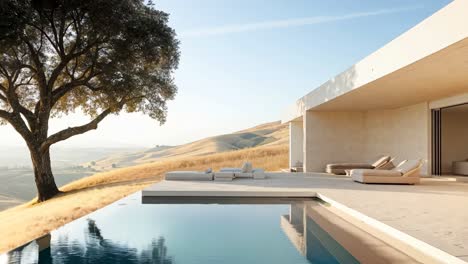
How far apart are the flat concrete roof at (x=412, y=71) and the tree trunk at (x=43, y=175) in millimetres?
10542

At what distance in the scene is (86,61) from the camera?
55.4 ft

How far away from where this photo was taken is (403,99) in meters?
13.6

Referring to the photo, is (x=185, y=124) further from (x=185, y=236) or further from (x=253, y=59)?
(x=185, y=236)

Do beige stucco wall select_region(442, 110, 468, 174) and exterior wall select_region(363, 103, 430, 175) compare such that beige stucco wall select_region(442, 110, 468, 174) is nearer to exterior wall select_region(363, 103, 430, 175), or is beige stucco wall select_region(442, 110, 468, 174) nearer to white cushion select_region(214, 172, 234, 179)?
exterior wall select_region(363, 103, 430, 175)

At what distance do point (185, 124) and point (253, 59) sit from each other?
42.2 ft

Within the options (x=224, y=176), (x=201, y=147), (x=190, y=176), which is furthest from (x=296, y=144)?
(x=201, y=147)

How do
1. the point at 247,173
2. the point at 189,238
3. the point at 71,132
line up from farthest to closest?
the point at 71,132 → the point at 247,173 → the point at 189,238

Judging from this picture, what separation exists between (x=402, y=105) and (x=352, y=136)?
2585 millimetres

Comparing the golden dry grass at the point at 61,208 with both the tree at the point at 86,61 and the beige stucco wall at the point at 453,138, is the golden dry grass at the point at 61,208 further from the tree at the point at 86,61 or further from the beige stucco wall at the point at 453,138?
the beige stucco wall at the point at 453,138

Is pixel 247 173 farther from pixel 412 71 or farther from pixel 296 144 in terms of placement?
pixel 296 144

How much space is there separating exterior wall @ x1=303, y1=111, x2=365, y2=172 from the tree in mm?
6061

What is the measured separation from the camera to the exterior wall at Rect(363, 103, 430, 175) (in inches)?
565

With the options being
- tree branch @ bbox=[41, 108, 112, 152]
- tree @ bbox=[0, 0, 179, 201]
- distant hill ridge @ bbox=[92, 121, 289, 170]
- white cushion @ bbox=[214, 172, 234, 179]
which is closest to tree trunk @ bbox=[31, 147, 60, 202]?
tree @ bbox=[0, 0, 179, 201]

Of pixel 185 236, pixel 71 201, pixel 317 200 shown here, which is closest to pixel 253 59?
pixel 71 201
